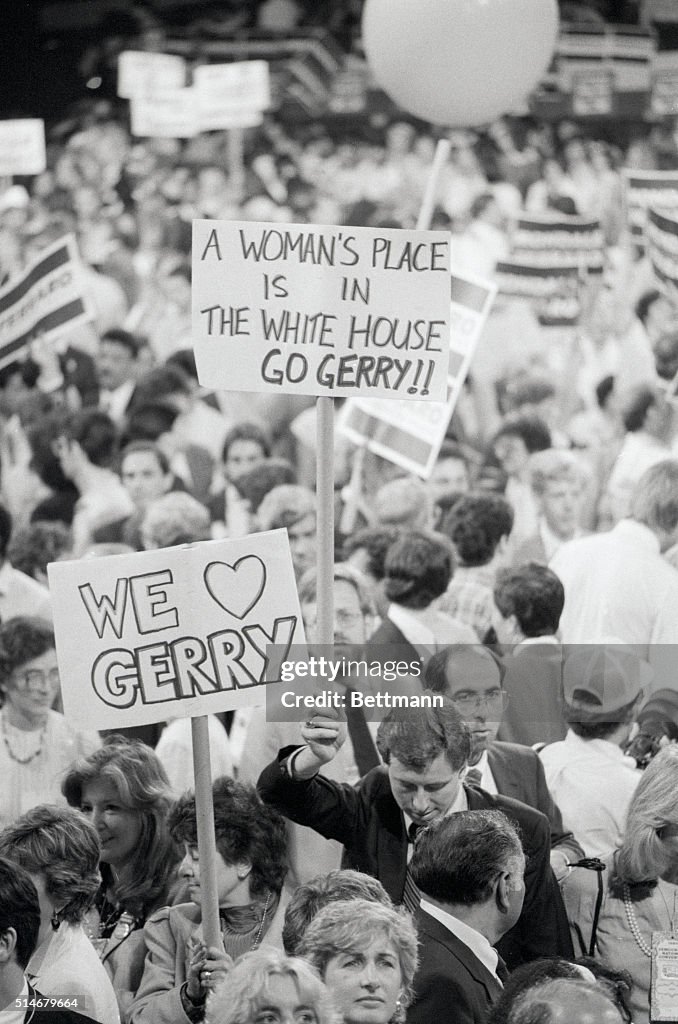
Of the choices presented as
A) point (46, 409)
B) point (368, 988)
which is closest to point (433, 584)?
point (368, 988)

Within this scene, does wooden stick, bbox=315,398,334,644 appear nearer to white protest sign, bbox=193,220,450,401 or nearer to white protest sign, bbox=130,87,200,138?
white protest sign, bbox=193,220,450,401

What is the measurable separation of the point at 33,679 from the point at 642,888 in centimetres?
152

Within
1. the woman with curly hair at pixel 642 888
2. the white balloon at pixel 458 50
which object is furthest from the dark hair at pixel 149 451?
the woman with curly hair at pixel 642 888

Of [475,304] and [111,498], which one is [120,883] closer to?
[475,304]

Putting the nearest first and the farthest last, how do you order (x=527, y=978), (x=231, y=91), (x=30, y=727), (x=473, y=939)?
(x=527, y=978) < (x=473, y=939) < (x=30, y=727) < (x=231, y=91)

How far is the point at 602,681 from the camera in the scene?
11.5 ft

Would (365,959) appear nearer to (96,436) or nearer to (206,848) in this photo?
(206,848)

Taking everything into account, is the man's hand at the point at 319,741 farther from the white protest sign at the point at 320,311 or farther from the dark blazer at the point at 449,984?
the white protest sign at the point at 320,311

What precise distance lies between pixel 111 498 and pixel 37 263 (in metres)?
0.97

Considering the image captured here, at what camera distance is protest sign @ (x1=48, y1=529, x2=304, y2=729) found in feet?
9.58

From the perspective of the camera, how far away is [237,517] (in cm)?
618

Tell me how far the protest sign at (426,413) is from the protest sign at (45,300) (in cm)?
141

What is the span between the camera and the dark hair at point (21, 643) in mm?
3760

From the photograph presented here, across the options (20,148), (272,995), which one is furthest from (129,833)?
(20,148)
